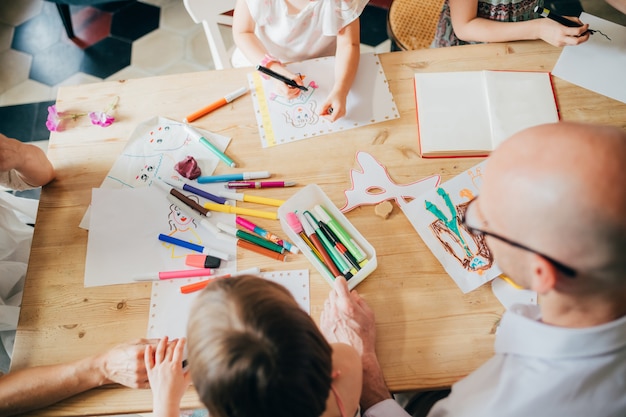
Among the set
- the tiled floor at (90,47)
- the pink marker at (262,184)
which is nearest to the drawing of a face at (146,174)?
the pink marker at (262,184)

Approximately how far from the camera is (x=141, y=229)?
109cm

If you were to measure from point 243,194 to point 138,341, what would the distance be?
15.2 inches

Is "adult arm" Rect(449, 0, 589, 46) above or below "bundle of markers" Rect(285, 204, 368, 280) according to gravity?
above

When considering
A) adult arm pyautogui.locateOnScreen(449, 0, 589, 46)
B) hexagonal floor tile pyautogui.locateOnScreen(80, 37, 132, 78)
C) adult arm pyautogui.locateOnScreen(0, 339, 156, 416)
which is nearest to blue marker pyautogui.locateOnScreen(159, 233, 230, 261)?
adult arm pyautogui.locateOnScreen(0, 339, 156, 416)

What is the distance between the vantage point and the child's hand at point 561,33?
3.99ft

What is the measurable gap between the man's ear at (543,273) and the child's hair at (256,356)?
33 cm

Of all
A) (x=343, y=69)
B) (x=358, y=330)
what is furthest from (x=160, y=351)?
(x=343, y=69)

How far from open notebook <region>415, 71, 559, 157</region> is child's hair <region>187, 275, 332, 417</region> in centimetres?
63

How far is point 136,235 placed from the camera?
109 centimetres

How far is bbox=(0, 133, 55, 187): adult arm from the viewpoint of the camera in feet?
3.63

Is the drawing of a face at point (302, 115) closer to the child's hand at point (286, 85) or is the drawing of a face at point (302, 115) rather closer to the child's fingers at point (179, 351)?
the child's hand at point (286, 85)

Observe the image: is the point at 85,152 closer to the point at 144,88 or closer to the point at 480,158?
the point at 144,88

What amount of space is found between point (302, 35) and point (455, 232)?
30.7 inches

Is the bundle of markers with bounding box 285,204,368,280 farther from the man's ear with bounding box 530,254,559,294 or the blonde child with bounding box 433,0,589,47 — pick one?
the blonde child with bounding box 433,0,589,47
